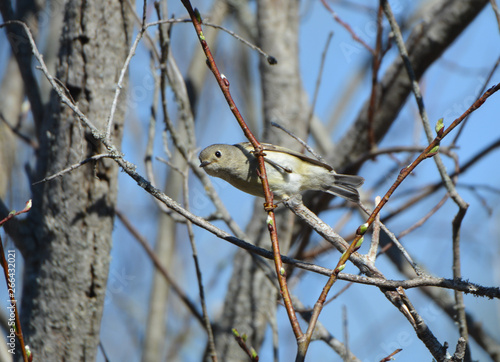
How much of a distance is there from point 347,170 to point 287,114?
0.75m

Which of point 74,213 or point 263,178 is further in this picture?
point 74,213

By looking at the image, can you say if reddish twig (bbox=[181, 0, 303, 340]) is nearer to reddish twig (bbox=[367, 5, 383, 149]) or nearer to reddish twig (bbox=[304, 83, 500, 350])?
reddish twig (bbox=[304, 83, 500, 350])

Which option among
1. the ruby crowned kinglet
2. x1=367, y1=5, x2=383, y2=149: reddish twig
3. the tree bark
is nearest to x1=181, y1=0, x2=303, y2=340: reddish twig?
the tree bark

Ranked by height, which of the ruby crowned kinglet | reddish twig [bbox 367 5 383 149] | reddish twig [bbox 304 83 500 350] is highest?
reddish twig [bbox 367 5 383 149]

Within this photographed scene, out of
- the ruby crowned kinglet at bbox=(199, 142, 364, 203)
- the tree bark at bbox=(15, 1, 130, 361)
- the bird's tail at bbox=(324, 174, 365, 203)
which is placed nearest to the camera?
the tree bark at bbox=(15, 1, 130, 361)

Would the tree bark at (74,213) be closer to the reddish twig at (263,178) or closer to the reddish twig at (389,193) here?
the reddish twig at (263,178)

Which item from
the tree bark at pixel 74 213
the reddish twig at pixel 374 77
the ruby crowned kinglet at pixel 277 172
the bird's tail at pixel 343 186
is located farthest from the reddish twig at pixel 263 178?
A: the reddish twig at pixel 374 77

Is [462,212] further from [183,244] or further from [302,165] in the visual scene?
[183,244]

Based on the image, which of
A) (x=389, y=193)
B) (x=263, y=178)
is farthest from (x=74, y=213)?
(x=389, y=193)

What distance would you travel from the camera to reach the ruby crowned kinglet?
2.93 meters

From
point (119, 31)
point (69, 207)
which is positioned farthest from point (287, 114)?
point (69, 207)

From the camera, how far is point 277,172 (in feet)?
9.80

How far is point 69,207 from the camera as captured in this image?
2414mm

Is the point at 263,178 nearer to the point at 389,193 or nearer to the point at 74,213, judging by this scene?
the point at 389,193
